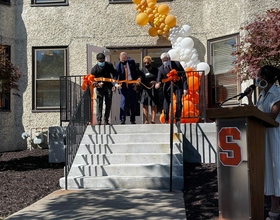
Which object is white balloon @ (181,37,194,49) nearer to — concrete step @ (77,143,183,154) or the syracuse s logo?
concrete step @ (77,143,183,154)

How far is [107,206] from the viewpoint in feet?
16.7

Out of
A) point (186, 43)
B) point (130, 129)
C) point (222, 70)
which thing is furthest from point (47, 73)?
point (222, 70)

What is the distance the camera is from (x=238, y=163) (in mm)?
3602

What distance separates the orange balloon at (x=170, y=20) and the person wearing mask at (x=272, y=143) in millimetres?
6006

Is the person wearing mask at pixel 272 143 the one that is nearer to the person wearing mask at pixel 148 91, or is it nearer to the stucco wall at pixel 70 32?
the person wearing mask at pixel 148 91

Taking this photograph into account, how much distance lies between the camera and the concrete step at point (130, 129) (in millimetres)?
7641

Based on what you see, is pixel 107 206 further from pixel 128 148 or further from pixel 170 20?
pixel 170 20

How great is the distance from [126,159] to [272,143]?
3.45 metres

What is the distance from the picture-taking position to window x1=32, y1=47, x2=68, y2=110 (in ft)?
35.9

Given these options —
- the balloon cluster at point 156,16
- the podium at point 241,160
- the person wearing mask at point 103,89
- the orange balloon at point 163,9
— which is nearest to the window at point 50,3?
the balloon cluster at point 156,16

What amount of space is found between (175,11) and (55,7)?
3.67 meters

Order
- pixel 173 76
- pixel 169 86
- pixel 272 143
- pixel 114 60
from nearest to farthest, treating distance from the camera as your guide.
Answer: pixel 272 143 < pixel 173 76 < pixel 169 86 < pixel 114 60

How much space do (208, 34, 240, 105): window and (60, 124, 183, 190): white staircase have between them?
3.12 meters

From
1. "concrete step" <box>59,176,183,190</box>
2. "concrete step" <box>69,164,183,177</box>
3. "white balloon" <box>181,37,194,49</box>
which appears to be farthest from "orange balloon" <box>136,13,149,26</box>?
"concrete step" <box>59,176,183,190</box>
